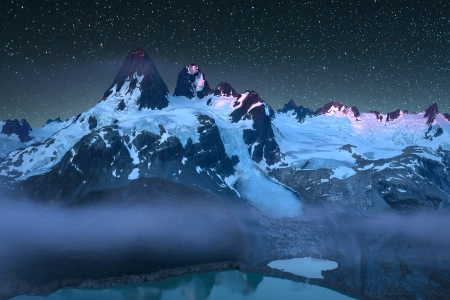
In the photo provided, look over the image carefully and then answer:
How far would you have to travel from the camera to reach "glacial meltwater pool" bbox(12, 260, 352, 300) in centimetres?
8500

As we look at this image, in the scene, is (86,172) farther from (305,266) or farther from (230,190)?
(305,266)

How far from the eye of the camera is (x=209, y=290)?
91875mm

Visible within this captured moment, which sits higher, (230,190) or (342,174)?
(342,174)

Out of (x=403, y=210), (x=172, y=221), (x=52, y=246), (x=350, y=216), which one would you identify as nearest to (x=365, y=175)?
(x=403, y=210)

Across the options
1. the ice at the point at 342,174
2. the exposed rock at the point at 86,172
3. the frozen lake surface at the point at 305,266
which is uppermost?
the exposed rock at the point at 86,172

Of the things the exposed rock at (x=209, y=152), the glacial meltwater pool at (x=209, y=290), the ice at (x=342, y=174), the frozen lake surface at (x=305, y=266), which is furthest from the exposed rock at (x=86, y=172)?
the ice at (x=342, y=174)

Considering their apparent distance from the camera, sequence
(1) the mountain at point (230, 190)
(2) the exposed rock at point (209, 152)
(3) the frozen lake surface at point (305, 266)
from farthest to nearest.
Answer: (2) the exposed rock at point (209, 152) → (1) the mountain at point (230, 190) → (3) the frozen lake surface at point (305, 266)

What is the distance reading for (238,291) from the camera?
91.4m

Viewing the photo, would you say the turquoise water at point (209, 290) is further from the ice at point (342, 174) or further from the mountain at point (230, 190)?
the ice at point (342, 174)

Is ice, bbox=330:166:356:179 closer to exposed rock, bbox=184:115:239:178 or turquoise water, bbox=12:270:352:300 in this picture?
exposed rock, bbox=184:115:239:178

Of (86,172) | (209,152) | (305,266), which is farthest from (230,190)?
(305,266)

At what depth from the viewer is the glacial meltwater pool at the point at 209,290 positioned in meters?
85.0

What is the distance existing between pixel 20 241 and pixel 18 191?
51.7 metres

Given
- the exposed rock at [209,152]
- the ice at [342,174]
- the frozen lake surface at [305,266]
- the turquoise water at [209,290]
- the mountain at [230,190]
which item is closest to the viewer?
the turquoise water at [209,290]
